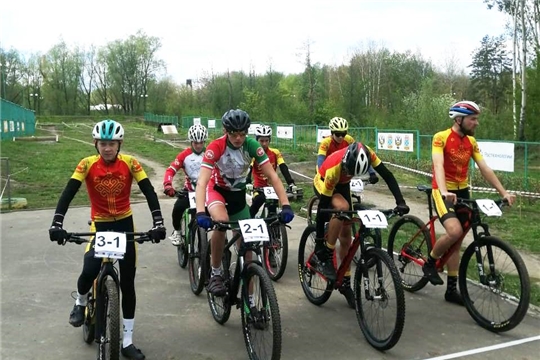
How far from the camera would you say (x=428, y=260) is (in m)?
5.99

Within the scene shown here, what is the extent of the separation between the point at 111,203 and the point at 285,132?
1087 inches

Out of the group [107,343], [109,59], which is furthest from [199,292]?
[109,59]

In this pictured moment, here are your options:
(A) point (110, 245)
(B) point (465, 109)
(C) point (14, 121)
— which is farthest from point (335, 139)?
(C) point (14, 121)

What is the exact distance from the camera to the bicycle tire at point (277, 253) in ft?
23.0

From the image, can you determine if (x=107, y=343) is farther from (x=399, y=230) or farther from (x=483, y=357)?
(x=399, y=230)

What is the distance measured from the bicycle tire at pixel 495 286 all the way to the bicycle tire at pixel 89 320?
367 cm

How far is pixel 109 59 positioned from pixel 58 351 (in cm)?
9203

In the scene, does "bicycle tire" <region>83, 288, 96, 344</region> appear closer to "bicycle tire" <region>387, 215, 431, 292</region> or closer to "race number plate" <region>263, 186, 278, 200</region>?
"race number plate" <region>263, 186, 278, 200</region>

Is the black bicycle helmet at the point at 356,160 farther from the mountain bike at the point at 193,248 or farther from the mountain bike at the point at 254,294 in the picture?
the mountain bike at the point at 193,248

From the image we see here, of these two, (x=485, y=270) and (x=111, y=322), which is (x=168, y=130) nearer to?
(x=485, y=270)

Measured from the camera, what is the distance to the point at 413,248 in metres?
6.41

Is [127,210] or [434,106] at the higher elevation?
[434,106]

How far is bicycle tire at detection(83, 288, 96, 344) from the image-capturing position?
4.71 meters

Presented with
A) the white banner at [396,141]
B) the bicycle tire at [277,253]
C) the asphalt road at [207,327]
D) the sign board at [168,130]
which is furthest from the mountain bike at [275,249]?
the sign board at [168,130]
